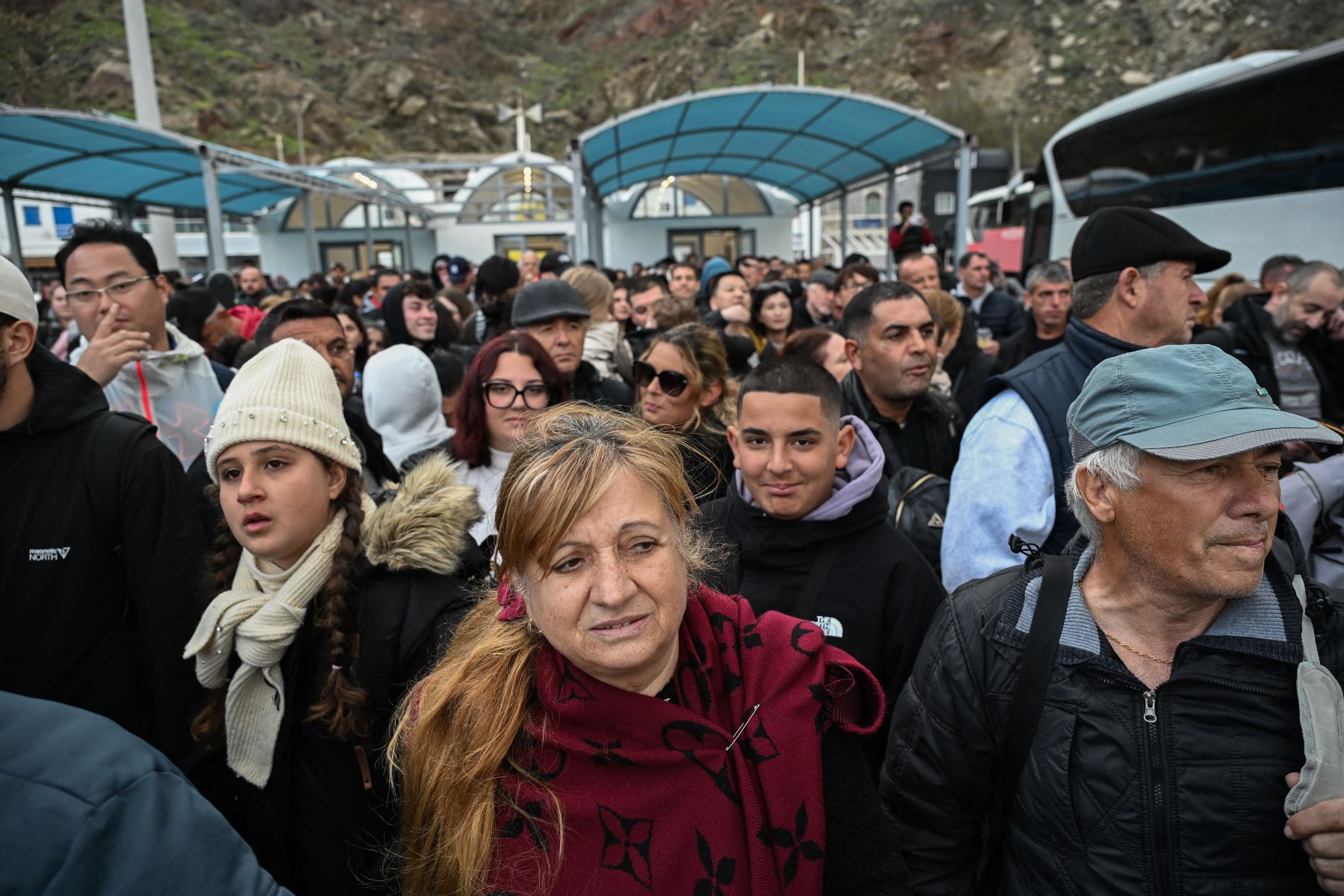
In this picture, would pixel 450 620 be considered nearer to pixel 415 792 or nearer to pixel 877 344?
pixel 415 792

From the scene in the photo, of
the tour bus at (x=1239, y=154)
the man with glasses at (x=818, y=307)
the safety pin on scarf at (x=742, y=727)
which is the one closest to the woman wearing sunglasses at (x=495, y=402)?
the safety pin on scarf at (x=742, y=727)

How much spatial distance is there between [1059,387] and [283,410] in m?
2.42

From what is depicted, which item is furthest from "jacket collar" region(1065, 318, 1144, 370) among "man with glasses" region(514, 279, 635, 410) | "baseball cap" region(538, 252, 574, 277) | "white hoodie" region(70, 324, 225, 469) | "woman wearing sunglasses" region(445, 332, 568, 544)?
"baseball cap" region(538, 252, 574, 277)

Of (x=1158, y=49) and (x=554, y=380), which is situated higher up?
(x=1158, y=49)

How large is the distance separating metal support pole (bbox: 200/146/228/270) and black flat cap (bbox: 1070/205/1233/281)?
451 inches

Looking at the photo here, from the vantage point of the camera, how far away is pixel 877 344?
3.79 metres

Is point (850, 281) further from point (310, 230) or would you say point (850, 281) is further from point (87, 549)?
point (310, 230)

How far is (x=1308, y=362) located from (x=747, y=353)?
3.73 metres

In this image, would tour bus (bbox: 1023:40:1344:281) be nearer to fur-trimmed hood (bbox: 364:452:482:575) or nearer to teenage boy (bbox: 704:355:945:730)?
teenage boy (bbox: 704:355:945:730)

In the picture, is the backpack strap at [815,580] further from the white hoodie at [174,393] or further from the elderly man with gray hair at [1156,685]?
the white hoodie at [174,393]

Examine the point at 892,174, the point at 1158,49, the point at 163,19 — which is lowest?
the point at 892,174

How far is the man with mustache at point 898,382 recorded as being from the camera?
3.73m

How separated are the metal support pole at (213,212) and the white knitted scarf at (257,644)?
35.1 ft

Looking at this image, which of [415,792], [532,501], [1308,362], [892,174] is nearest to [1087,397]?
[532,501]
